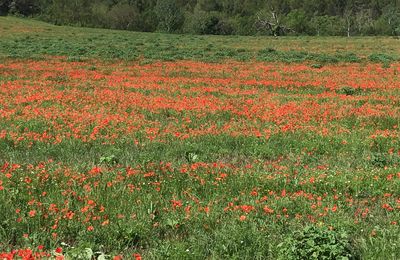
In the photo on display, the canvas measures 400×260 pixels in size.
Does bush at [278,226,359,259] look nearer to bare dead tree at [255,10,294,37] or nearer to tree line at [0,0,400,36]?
tree line at [0,0,400,36]

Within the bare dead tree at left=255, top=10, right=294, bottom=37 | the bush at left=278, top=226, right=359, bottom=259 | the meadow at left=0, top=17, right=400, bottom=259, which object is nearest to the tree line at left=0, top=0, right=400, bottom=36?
the bare dead tree at left=255, top=10, right=294, bottom=37

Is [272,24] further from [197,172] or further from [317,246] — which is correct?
[317,246]

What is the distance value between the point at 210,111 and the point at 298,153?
5.08m

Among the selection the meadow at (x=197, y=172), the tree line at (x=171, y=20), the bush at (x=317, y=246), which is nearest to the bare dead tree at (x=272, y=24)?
the tree line at (x=171, y=20)

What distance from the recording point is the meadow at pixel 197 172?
594 centimetres

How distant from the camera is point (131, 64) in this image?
106ft

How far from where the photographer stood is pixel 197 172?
28.5 feet

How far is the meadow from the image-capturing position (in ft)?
19.5

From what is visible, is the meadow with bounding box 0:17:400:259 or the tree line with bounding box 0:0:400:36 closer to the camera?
the meadow with bounding box 0:17:400:259

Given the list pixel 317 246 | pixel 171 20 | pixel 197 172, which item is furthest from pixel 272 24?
pixel 317 246

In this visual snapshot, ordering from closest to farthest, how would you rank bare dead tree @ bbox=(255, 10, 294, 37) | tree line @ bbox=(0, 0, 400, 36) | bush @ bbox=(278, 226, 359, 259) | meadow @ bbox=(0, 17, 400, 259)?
1. bush @ bbox=(278, 226, 359, 259)
2. meadow @ bbox=(0, 17, 400, 259)
3. tree line @ bbox=(0, 0, 400, 36)
4. bare dead tree @ bbox=(255, 10, 294, 37)

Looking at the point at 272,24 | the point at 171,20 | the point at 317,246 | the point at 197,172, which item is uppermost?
the point at 171,20

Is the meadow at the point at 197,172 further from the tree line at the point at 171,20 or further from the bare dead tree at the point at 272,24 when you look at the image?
the bare dead tree at the point at 272,24

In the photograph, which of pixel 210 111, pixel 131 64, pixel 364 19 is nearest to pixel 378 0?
pixel 364 19
